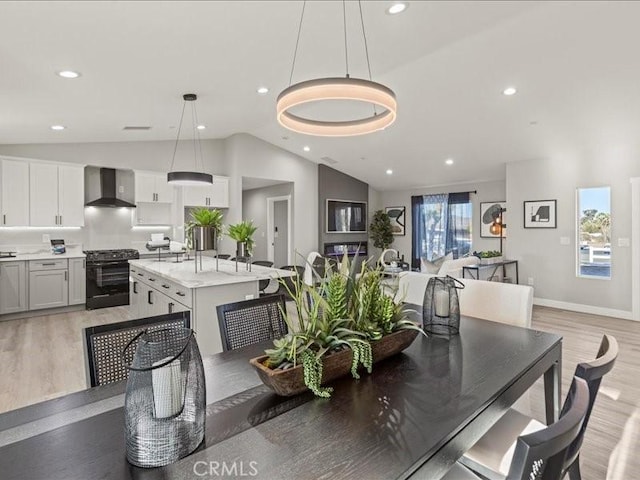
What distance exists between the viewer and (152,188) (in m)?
6.63

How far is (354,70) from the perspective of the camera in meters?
4.28

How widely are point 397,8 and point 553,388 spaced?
289 centimetres

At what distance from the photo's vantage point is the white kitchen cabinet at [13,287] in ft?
17.1

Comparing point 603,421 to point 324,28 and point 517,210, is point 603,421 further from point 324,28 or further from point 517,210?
point 517,210

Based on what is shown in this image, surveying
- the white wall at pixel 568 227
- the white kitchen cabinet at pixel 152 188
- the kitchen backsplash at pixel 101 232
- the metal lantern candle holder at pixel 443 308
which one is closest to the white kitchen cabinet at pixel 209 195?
the white kitchen cabinet at pixel 152 188

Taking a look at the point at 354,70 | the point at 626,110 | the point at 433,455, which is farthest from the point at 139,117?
the point at 626,110

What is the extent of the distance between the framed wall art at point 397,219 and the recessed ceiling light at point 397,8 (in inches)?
264

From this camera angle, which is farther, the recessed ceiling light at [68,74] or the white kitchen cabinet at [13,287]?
the white kitchen cabinet at [13,287]

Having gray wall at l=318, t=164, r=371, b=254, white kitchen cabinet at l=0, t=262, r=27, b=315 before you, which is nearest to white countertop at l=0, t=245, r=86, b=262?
white kitchen cabinet at l=0, t=262, r=27, b=315

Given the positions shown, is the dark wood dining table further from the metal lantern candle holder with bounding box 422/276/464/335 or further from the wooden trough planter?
the metal lantern candle holder with bounding box 422/276/464/335

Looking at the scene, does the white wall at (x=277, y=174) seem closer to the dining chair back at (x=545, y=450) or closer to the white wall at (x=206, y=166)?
the white wall at (x=206, y=166)

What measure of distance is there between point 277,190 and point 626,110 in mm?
6361

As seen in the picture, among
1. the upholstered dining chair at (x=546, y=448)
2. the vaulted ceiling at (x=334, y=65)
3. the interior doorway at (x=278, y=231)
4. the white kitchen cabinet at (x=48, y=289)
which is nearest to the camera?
the upholstered dining chair at (x=546, y=448)

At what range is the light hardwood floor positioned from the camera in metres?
2.21
